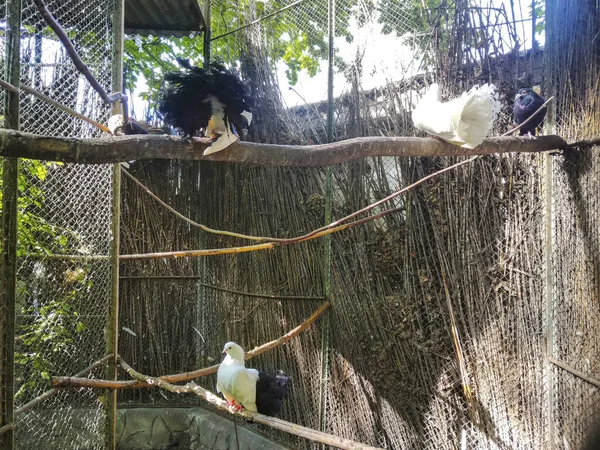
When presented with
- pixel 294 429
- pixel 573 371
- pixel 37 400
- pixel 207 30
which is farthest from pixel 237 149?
pixel 207 30

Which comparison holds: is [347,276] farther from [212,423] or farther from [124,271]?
[124,271]

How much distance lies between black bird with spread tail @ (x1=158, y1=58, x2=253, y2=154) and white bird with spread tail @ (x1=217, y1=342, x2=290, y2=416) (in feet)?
5.14

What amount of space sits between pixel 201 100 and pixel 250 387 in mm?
1766

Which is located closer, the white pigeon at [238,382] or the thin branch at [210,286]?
the white pigeon at [238,382]

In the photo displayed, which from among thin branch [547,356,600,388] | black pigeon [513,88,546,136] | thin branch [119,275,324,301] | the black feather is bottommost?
the black feather

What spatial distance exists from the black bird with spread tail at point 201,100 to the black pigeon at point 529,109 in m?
1.58

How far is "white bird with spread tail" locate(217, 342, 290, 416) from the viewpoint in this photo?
2506 mm

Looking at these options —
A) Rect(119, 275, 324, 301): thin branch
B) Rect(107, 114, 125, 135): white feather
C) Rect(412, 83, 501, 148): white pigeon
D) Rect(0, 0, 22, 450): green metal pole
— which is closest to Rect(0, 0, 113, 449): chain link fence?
Rect(107, 114, 125, 135): white feather

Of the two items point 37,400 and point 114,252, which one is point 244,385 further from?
point 114,252

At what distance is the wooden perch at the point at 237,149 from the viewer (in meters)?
1.36

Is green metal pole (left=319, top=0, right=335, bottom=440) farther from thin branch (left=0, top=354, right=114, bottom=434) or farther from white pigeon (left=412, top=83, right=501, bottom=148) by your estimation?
thin branch (left=0, top=354, right=114, bottom=434)

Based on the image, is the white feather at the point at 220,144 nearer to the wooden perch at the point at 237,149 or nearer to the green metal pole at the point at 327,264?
the wooden perch at the point at 237,149

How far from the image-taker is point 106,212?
109 inches

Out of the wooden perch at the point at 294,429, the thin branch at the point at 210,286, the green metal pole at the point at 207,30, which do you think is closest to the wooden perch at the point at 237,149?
the wooden perch at the point at 294,429
